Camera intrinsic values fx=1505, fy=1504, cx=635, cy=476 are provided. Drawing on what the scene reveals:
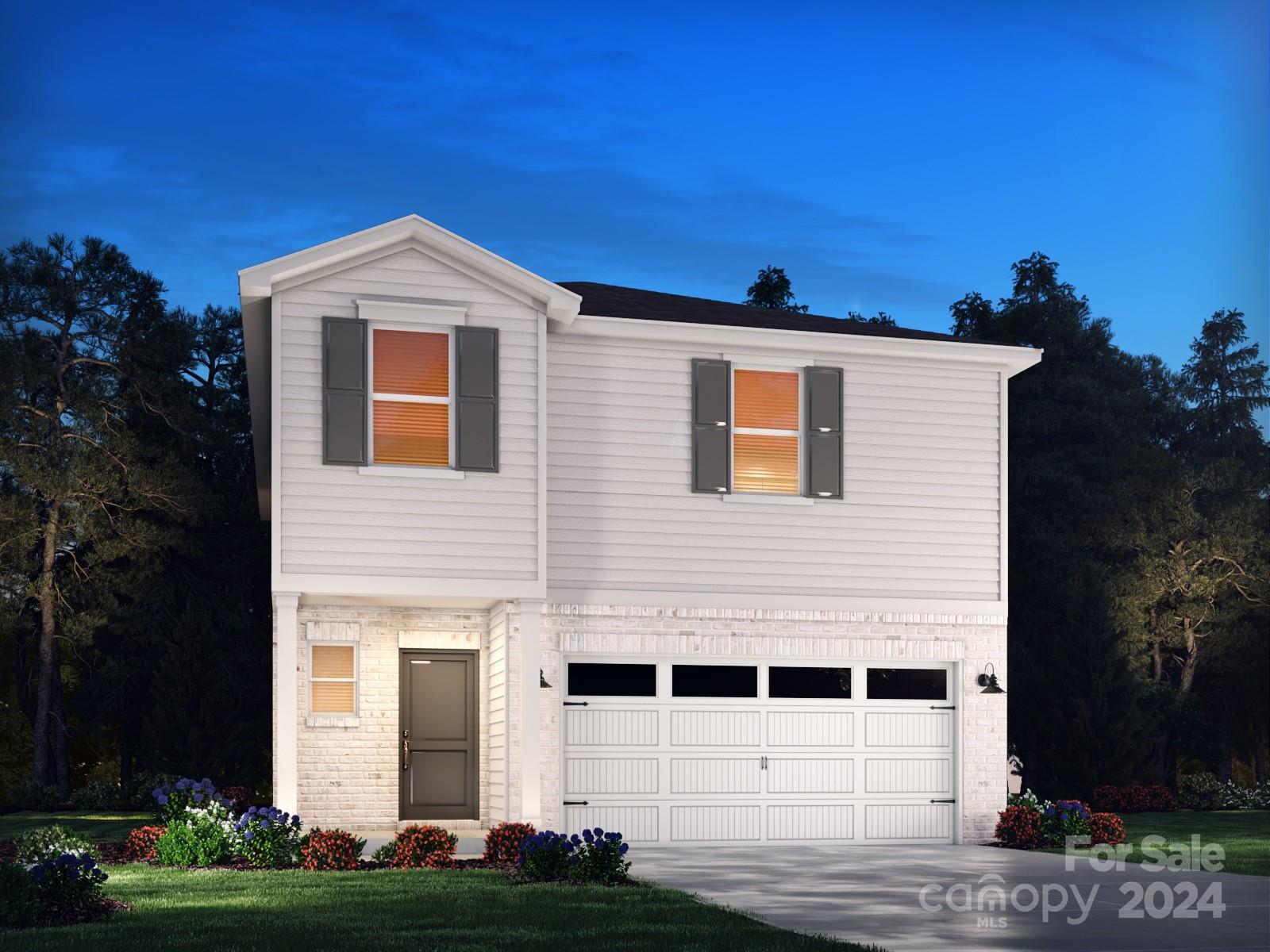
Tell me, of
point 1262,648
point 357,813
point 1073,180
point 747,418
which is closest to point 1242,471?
point 1262,648

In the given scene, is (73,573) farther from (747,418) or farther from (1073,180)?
(1073,180)

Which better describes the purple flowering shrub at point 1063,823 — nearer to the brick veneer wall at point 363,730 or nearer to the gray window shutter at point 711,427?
the gray window shutter at point 711,427

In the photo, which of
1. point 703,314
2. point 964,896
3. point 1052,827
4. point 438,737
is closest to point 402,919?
point 964,896

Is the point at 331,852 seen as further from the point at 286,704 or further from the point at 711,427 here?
the point at 711,427

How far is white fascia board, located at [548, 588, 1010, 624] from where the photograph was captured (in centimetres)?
1731

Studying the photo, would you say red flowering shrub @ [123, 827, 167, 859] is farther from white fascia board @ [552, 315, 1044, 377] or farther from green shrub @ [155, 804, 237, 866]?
white fascia board @ [552, 315, 1044, 377]

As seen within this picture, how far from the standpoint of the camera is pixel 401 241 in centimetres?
1633

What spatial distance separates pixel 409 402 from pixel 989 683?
7972 mm

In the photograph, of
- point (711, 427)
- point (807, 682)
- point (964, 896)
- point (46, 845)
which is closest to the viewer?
point (964, 896)

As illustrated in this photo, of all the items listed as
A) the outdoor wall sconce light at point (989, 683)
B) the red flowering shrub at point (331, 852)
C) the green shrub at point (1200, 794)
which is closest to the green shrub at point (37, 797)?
the red flowering shrub at point (331, 852)

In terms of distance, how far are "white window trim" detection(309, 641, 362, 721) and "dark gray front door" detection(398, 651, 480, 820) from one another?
0.55m

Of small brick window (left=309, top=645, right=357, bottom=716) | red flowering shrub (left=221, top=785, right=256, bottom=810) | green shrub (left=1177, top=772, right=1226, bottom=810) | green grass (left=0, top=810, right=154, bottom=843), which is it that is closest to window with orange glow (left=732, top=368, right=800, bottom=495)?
small brick window (left=309, top=645, right=357, bottom=716)

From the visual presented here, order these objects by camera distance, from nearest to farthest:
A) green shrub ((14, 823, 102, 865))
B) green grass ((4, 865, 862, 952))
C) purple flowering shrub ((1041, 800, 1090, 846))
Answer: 1. green grass ((4, 865, 862, 952))
2. green shrub ((14, 823, 102, 865))
3. purple flowering shrub ((1041, 800, 1090, 846))

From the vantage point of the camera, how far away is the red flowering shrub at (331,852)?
13891mm
